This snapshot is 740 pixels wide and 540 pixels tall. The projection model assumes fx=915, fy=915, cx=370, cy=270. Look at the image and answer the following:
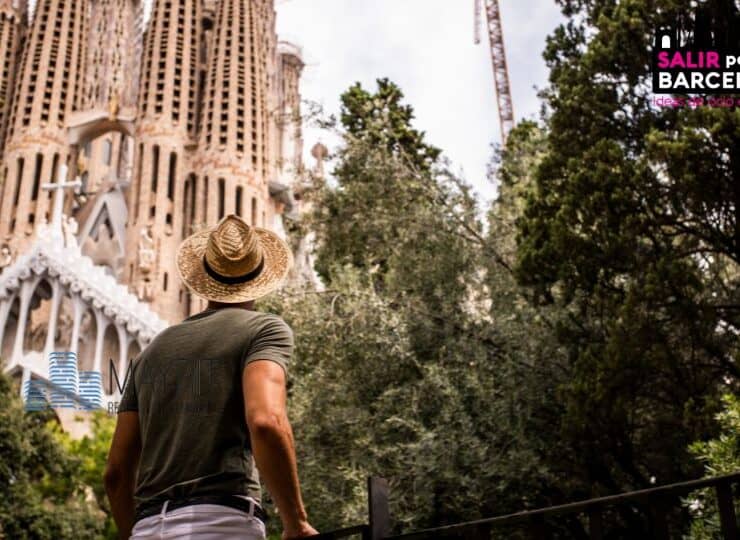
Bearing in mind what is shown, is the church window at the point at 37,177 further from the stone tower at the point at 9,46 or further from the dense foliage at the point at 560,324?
the dense foliage at the point at 560,324

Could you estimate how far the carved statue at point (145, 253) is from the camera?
34000mm

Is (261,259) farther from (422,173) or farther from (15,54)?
(15,54)

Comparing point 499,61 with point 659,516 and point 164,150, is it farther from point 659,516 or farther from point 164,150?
point 659,516

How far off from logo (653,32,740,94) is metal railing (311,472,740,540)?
7547 millimetres

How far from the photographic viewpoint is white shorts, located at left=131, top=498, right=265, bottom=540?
195cm

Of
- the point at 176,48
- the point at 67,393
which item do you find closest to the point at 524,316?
the point at 67,393

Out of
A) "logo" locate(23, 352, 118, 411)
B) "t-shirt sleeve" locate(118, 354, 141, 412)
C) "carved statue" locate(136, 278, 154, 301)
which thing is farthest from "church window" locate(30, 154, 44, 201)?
"t-shirt sleeve" locate(118, 354, 141, 412)

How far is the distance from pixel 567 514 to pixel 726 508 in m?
0.33

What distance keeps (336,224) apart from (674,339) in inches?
201

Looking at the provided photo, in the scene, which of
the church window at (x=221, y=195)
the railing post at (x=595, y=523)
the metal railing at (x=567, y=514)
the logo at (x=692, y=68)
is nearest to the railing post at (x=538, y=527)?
the metal railing at (x=567, y=514)

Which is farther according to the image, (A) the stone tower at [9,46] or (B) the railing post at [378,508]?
(A) the stone tower at [9,46]

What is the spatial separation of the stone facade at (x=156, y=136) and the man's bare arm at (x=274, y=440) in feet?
105

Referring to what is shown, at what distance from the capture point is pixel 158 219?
3566 cm

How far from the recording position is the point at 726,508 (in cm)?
193
